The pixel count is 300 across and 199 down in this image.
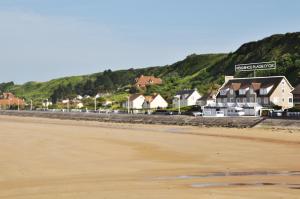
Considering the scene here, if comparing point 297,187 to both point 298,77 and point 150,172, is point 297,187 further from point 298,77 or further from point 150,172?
point 298,77

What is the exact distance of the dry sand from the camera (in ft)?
60.1

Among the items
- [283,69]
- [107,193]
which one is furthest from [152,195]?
[283,69]

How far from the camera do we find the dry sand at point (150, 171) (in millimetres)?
18312

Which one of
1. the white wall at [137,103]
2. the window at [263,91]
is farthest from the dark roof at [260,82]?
the white wall at [137,103]

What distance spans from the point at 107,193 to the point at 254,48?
178631 millimetres

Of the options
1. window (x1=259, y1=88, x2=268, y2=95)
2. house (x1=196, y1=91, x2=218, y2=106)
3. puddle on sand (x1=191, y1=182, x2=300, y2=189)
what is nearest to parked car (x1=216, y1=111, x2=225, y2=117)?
window (x1=259, y1=88, x2=268, y2=95)

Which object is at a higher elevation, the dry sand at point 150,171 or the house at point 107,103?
the house at point 107,103

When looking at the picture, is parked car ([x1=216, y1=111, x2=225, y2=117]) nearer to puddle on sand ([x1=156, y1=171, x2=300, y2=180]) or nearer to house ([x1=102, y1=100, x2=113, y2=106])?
puddle on sand ([x1=156, y1=171, x2=300, y2=180])

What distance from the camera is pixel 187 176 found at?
73.5 ft

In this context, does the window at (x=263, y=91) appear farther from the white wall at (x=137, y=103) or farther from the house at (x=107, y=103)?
the house at (x=107, y=103)

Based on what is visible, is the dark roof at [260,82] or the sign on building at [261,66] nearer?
the dark roof at [260,82]

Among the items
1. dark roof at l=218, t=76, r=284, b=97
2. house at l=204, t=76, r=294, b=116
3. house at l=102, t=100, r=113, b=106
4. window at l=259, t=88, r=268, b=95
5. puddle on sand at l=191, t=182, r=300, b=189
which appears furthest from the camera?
house at l=102, t=100, r=113, b=106

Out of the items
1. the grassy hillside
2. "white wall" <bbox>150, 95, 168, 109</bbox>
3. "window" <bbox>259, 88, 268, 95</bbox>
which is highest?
the grassy hillside

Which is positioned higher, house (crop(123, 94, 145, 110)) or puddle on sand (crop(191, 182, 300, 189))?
house (crop(123, 94, 145, 110))
